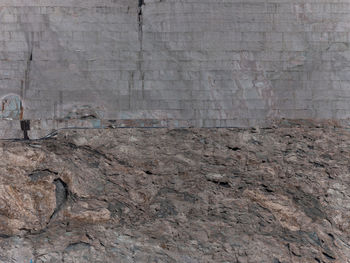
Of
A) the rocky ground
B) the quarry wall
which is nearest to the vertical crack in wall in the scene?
the quarry wall

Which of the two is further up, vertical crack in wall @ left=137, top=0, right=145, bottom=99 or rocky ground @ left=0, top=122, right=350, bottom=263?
vertical crack in wall @ left=137, top=0, right=145, bottom=99

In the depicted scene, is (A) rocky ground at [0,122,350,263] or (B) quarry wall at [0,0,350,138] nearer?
(A) rocky ground at [0,122,350,263]

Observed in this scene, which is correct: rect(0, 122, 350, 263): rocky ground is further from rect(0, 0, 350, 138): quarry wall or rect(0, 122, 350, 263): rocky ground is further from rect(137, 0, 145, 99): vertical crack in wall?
rect(137, 0, 145, 99): vertical crack in wall

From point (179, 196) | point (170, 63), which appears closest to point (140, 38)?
point (170, 63)

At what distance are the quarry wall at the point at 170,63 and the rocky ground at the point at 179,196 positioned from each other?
352 mm

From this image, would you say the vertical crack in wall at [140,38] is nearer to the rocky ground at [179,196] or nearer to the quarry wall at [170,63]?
the quarry wall at [170,63]

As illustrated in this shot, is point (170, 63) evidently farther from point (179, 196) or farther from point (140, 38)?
point (179, 196)

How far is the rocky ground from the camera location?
16.1 ft

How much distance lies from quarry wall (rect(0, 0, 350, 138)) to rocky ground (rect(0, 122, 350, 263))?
1.15 feet

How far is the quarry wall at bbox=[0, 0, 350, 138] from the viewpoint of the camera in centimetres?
623

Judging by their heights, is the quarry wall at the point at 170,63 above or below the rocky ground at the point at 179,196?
above

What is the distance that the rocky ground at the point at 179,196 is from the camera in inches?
193

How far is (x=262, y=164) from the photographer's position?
583 cm

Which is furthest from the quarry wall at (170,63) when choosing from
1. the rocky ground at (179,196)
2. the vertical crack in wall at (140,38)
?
the rocky ground at (179,196)
